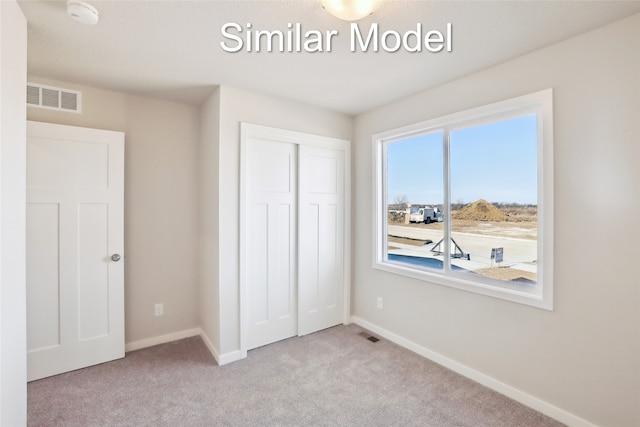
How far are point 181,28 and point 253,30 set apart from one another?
0.42 meters

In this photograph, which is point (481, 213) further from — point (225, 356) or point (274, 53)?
point (225, 356)

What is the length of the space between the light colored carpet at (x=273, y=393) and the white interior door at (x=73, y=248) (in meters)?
0.24

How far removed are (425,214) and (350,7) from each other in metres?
1.96

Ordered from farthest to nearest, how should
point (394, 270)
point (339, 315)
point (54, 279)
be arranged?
point (339, 315)
point (394, 270)
point (54, 279)

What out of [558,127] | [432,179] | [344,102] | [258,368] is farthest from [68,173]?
[558,127]

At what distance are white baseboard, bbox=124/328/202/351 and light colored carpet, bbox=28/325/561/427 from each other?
93 mm

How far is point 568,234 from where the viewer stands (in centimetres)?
188

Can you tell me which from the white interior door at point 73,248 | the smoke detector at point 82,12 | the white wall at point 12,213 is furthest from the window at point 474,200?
the white wall at point 12,213

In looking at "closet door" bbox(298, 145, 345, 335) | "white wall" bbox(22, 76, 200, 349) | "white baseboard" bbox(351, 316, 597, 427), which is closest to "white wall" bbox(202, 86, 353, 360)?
"white wall" bbox(22, 76, 200, 349)

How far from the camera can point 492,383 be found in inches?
87.8

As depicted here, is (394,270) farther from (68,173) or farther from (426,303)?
(68,173)

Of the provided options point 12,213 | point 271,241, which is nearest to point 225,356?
point 271,241

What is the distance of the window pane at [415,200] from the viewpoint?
9.06ft

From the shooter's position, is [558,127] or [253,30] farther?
[558,127]
